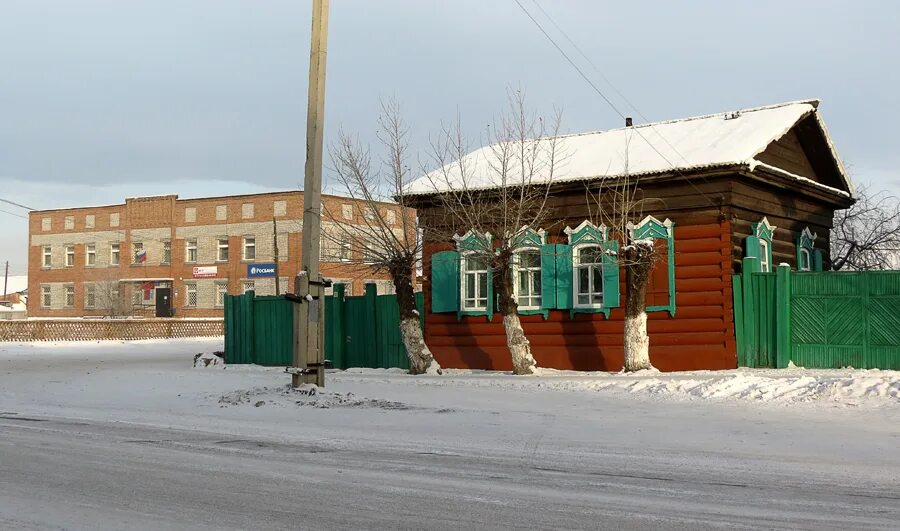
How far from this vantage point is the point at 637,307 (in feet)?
60.7

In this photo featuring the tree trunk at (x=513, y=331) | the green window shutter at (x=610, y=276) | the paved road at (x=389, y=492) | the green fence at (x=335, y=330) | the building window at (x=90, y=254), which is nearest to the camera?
the paved road at (x=389, y=492)

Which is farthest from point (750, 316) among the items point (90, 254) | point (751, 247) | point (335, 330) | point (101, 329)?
point (90, 254)

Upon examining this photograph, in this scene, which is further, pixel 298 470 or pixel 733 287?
pixel 733 287

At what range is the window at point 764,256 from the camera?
20.0m

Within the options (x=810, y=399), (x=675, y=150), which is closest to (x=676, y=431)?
(x=810, y=399)

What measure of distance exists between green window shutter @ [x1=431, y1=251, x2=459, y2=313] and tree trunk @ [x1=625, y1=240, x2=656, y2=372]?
457cm

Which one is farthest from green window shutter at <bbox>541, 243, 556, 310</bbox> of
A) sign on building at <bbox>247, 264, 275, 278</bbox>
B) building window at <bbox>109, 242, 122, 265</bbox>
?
building window at <bbox>109, 242, 122, 265</bbox>

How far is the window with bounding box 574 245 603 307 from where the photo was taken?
66.0 feet

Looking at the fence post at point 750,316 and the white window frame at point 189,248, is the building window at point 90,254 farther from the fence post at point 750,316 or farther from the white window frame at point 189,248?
the fence post at point 750,316

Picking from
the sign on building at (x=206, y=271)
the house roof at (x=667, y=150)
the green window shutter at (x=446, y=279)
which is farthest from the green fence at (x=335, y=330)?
the sign on building at (x=206, y=271)

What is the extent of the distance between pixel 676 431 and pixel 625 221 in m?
8.77

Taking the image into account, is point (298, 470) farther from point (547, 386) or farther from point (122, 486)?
point (547, 386)

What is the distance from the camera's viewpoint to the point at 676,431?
11.0m

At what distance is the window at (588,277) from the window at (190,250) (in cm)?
4623
